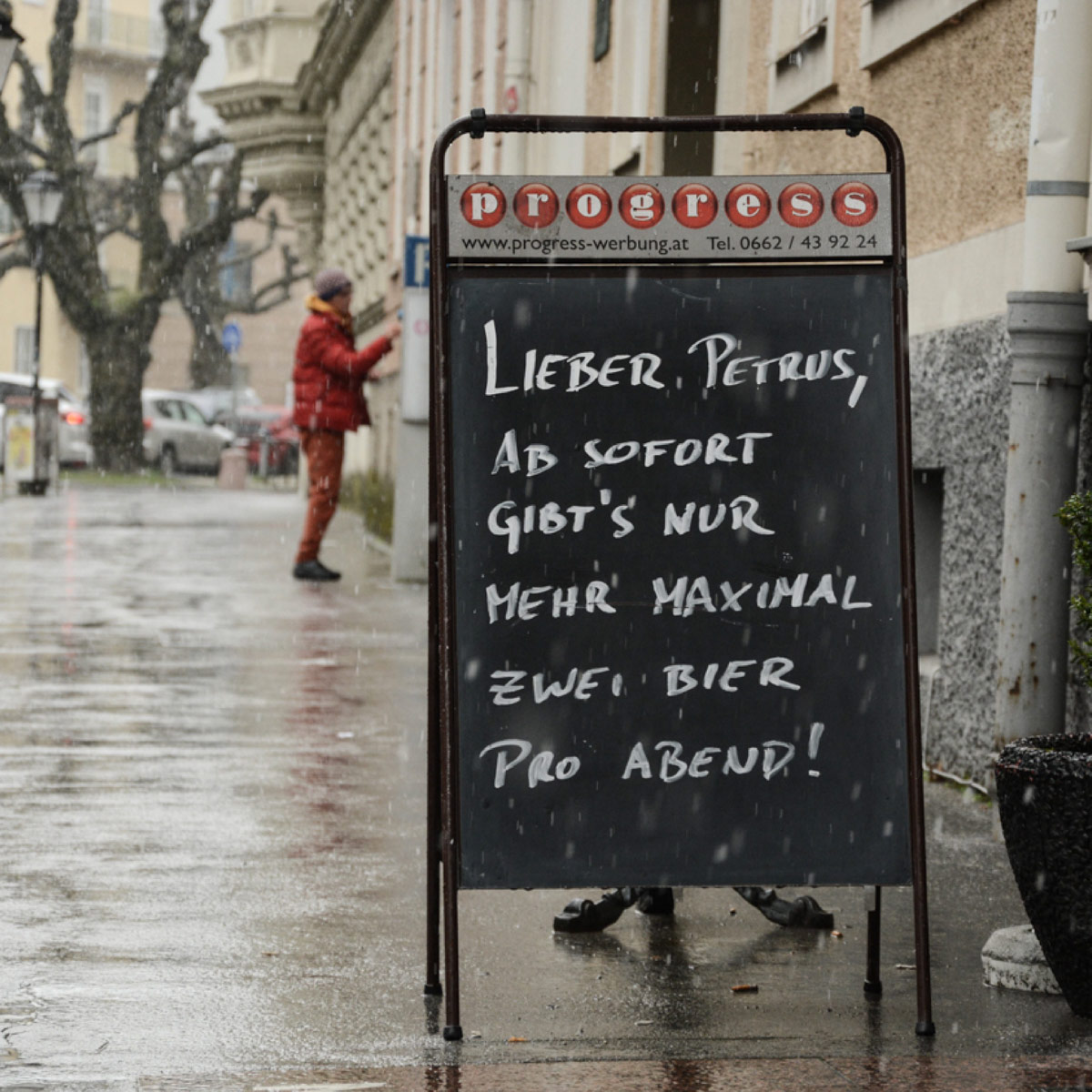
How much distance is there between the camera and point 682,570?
190 inches

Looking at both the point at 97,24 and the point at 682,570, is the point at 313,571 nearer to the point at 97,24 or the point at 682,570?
the point at 682,570

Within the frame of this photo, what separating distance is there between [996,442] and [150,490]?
29517 mm

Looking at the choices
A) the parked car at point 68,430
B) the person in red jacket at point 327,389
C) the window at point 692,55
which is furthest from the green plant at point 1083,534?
the parked car at point 68,430

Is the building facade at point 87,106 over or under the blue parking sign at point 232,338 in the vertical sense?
over

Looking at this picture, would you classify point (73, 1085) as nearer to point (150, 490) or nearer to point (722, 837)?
point (722, 837)

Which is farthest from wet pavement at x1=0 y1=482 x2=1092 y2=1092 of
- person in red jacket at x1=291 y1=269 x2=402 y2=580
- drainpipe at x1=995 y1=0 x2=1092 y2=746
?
person in red jacket at x1=291 y1=269 x2=402 y2=580

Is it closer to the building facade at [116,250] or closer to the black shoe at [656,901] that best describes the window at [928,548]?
the black shoe at [656,901]

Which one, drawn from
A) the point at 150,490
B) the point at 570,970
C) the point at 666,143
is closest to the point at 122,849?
the point at 570,970

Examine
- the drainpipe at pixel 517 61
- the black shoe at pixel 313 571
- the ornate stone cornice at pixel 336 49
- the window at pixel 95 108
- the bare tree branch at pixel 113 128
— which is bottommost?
the black shoe at pixel 313 571

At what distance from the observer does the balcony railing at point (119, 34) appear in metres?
75.5

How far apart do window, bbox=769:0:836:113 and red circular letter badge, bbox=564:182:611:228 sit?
205 inches

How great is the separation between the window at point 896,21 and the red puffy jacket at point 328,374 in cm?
686

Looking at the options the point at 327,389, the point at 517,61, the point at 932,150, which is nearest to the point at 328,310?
the point at 327,389

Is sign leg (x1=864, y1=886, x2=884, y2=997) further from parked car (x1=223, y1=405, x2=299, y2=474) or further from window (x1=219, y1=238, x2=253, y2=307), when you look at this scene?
window (x1=219, y1=238, x2=253, y2=307)
